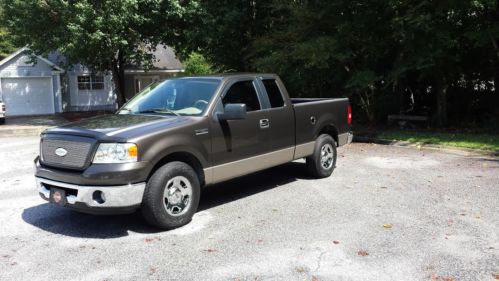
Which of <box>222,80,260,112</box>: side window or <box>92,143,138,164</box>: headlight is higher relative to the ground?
<box>222,80,260,112</box>: side window

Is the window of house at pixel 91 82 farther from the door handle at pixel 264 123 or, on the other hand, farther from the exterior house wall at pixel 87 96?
the door handle at pixel 264 123

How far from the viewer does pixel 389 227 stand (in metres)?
→ 5.80

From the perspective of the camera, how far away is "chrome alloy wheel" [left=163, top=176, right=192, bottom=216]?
580 cm

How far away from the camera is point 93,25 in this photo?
20.8 metres

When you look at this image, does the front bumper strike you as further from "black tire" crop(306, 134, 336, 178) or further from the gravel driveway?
"black tire" crop(306, 134, 336, 178)

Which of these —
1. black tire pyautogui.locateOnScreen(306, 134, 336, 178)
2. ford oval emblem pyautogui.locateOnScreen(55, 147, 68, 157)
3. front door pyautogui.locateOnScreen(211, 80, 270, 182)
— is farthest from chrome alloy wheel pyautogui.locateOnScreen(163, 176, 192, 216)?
black tire pyautogui.locateOnScreen(306, 134, 336, 178)

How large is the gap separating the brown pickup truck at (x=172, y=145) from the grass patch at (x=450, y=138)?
5.27 meters

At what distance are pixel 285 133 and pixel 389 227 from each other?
2.42m

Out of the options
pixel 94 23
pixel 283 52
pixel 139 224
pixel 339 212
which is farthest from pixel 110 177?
pixel 94 23

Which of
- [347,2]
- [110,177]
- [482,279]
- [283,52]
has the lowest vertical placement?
[482,279]

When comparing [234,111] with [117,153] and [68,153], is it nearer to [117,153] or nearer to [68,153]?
[117,153]

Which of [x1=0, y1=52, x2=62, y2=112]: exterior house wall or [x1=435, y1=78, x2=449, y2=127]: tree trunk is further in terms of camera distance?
[x1=0, y1=52, x2=62, y2=112]: exterior house wall

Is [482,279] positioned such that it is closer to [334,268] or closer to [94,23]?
[334,268]

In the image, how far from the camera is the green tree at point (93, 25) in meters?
20.7
